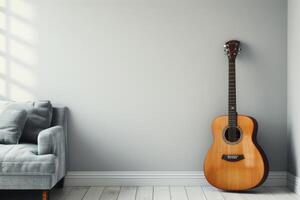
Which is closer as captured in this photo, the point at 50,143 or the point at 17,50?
the point at 50,143

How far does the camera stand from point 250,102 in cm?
350

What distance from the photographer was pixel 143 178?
11.5 feet

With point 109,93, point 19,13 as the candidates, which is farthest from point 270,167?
point 19,13

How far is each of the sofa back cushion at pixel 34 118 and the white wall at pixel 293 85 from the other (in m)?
2.06

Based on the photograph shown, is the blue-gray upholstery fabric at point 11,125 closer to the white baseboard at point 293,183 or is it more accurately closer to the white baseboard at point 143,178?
the white baseboard at point 143,178

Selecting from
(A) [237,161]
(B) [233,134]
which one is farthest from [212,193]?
(B) [233,134]

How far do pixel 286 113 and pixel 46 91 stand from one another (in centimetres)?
213

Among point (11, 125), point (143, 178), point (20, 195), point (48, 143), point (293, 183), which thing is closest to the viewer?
point (48, 143)

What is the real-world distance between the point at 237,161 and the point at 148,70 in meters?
1.09

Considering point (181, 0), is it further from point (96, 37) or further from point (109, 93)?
point (109, 93)

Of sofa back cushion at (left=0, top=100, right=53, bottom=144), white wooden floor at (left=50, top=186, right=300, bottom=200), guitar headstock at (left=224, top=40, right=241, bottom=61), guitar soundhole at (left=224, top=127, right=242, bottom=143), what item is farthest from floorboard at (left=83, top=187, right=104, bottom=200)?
guitar headstock at (left=224, top=40, right=241, bottom=61)

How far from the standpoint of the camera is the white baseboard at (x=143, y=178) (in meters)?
3.49

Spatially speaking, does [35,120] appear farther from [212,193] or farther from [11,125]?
[212,193]

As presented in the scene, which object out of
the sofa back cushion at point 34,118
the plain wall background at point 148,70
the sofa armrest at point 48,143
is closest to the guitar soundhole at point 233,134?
the plain wall background at point 148,70
